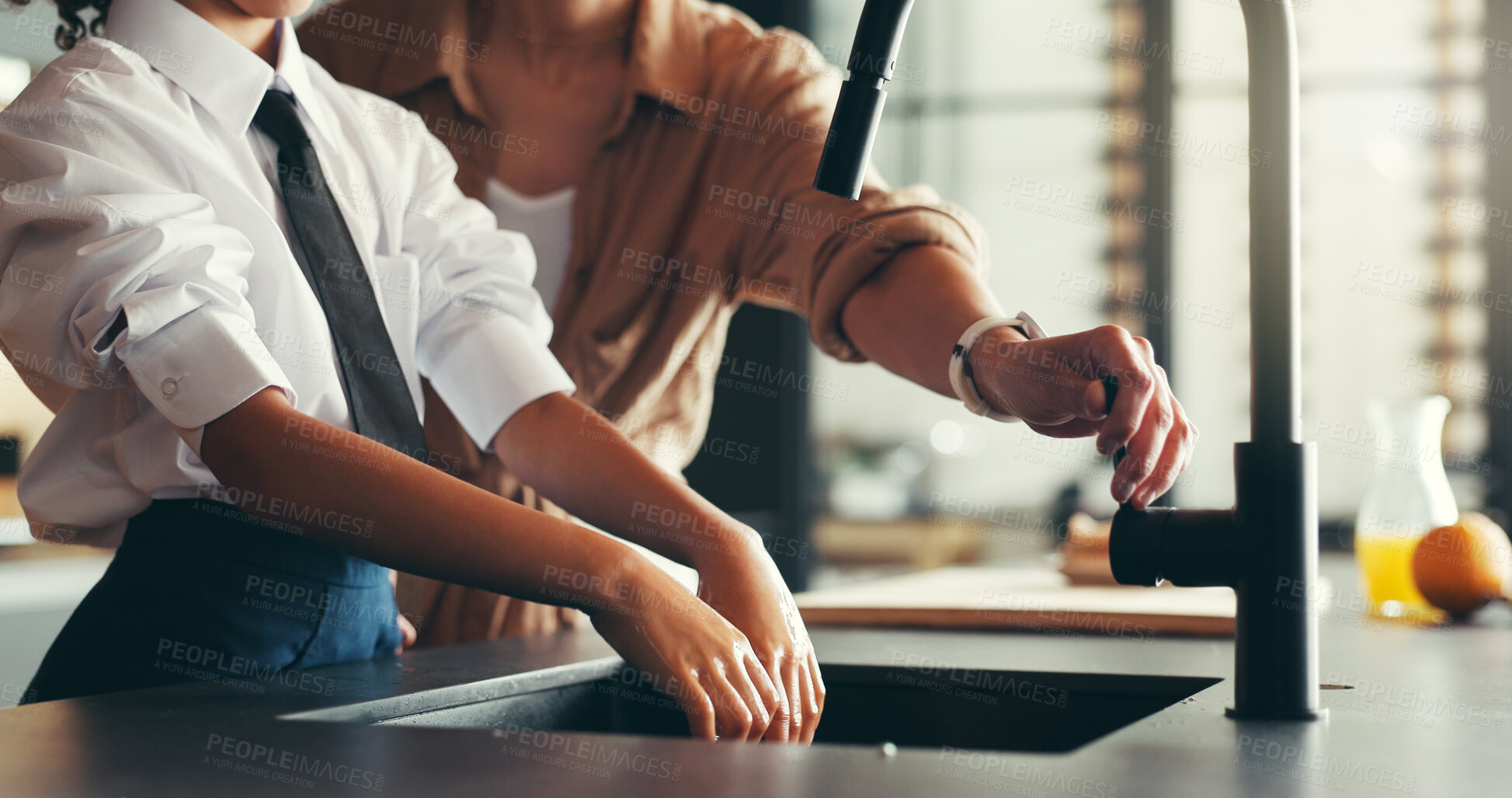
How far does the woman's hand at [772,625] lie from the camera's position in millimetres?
718

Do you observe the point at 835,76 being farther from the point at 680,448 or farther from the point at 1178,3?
the point at 1178,3

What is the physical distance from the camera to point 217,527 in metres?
0.80

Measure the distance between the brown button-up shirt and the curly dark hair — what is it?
34cm

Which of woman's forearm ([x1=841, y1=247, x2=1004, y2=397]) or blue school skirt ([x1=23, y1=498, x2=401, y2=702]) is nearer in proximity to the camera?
blue school skirt ([x1=23, y1=498, x2=401, y2=702])

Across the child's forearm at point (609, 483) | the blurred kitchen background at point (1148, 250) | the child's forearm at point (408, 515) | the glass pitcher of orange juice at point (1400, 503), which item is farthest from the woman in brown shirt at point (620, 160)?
the blurred kitchen background at point (1148, 250)

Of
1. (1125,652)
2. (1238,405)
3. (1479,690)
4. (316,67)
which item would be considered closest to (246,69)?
(316,67)

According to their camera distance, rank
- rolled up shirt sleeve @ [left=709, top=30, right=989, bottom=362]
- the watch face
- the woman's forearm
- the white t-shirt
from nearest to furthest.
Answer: the watch face → the woman's forearm → rolled up shirt sleeve @ [left=709, top=30, right=989, bottom=362] → the white t-shirt

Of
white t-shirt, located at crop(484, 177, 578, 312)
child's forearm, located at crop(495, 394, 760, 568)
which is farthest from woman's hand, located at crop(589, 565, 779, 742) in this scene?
white t-shirt, located at crop(484, 177, 578, 312)

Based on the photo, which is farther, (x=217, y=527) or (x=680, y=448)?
(x=680, y=448)

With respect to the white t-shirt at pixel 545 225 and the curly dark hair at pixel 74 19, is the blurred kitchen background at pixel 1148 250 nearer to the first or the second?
the white t-shirt at pixel 545 225

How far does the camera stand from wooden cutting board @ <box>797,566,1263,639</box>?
1004mm

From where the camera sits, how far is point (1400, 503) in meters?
1.24

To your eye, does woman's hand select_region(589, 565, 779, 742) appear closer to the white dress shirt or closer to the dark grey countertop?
the dark grey countertop

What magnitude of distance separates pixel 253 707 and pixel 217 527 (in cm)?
23
